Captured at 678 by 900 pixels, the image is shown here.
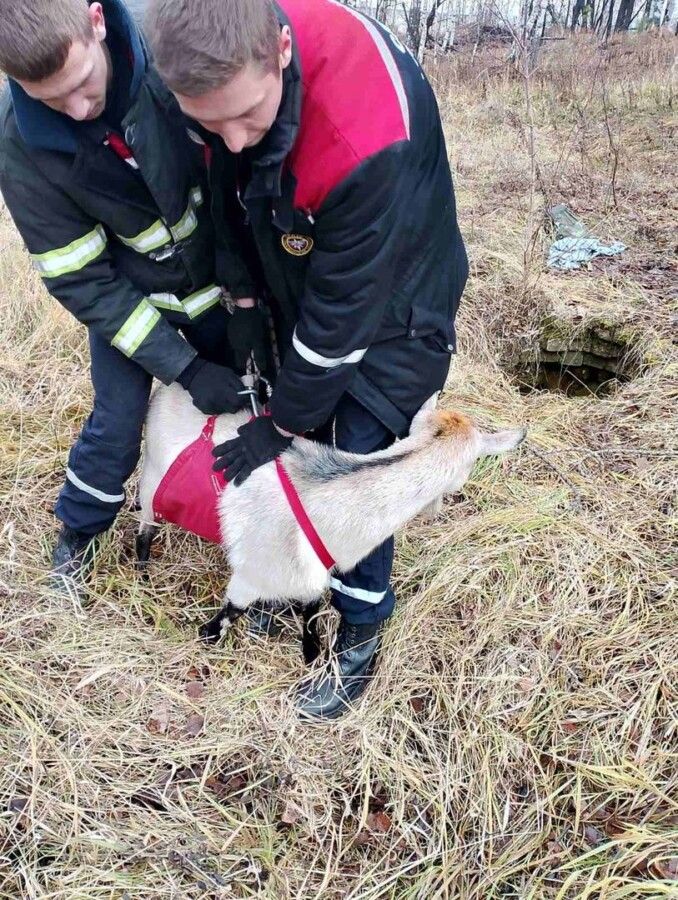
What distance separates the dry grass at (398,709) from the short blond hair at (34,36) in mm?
1983

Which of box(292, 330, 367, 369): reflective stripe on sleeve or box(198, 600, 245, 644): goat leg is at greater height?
box(292, 330, 367, 369): reflective stripe on sleeve

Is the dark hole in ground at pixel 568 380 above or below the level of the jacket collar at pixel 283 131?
below

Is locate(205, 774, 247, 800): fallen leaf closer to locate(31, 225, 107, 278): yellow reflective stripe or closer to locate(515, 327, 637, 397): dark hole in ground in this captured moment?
locate(31, 225, 107, 278): yellow reflective stripe

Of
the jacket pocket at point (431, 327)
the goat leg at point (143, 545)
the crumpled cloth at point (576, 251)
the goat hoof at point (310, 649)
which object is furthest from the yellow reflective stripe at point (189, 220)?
the crumpled cloth at point (576, 251)

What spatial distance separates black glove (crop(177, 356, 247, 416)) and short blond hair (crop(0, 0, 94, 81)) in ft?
3.42

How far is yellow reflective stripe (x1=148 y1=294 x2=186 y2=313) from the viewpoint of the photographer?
2520mm

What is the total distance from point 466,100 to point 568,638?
8.68 m

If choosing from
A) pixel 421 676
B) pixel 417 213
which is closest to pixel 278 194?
pixel 417 213

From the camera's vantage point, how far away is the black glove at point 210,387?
8.19 ft

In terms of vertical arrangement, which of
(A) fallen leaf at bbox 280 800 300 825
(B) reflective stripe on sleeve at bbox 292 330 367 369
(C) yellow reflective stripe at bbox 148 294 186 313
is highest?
(B) reflective stripe on sleeve at bbox 292 330 367 369

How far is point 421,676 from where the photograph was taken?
272 centimetres

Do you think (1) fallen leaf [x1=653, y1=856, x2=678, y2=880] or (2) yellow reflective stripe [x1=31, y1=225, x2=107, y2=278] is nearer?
(1) fallen leaf [x1=653, y1=856, x2=678, y2=880]

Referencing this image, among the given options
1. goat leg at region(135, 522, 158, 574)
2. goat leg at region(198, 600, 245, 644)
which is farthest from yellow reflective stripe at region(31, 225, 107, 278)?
goat leg at region(198, 600, 245, 644)

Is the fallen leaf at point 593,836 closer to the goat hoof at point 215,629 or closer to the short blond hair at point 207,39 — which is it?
the goat hoof at point 215,629
